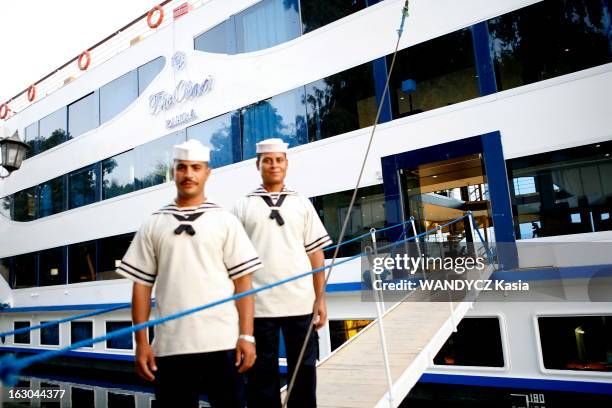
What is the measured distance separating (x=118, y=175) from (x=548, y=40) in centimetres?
1161

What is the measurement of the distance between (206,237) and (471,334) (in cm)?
617

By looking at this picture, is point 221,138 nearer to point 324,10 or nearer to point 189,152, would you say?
point 324,10

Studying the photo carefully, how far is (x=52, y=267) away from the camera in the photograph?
47.3 ft

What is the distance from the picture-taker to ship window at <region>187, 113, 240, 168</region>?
33.6ft

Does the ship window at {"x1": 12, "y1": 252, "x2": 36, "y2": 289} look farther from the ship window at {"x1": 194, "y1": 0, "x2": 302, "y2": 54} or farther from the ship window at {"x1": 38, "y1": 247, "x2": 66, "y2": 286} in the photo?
the ship window at {"x1": 194, "y1": 0, "x2": 302, "y2": 54}

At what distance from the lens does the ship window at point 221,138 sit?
33.6 feet

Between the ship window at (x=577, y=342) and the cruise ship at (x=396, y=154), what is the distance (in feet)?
0.06

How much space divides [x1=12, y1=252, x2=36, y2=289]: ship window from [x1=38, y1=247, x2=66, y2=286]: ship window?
57cm

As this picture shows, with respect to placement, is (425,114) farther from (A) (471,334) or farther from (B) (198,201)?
(B) (198,201)

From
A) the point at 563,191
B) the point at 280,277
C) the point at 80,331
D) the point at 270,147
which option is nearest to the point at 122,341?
the point at 80,331

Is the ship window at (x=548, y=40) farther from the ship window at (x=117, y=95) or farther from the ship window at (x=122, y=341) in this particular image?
the ship window at (x=122, y=341)

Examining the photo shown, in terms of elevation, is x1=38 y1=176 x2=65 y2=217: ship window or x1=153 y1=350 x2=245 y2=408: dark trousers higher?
x1=38 y1=176 x2=65 y2=217: ship window

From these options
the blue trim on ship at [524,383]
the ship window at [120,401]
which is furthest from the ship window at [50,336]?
the blue trim on ship at [524,383]

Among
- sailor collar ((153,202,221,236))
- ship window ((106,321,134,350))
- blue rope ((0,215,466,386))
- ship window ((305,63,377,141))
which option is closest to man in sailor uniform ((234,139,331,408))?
blue rope ((0,215,466,386))
